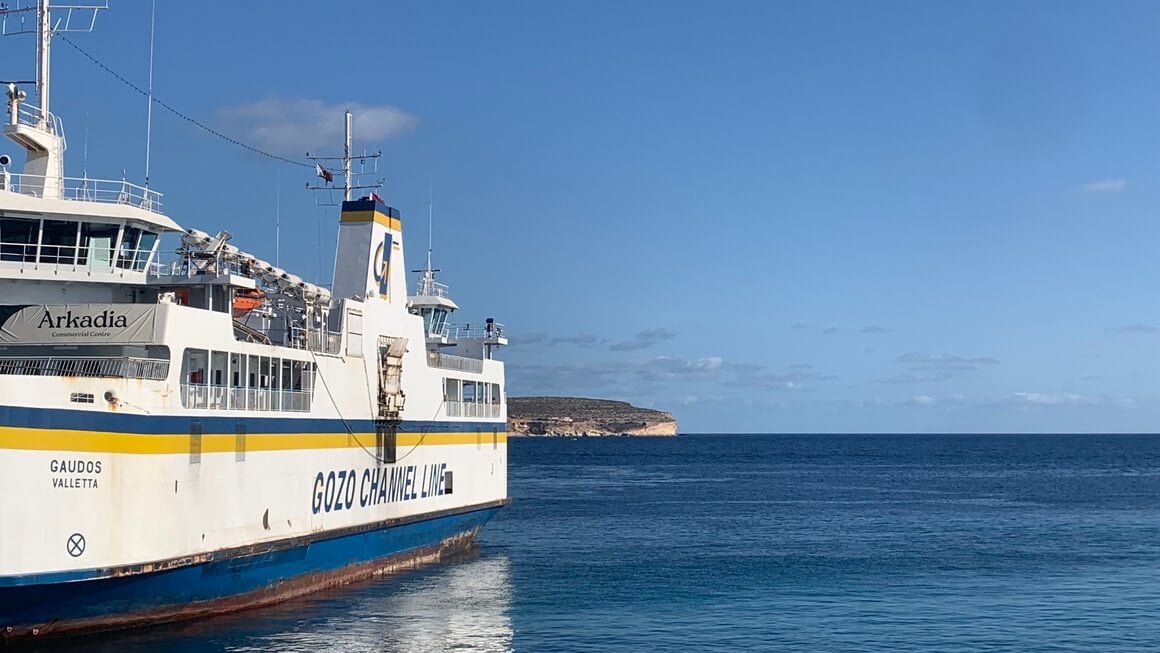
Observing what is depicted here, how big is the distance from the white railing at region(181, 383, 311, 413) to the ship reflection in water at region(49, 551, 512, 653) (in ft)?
14.6

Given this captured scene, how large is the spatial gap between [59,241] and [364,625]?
1042cm

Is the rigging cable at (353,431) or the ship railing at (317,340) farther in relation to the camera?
the ship railing at (317,340)

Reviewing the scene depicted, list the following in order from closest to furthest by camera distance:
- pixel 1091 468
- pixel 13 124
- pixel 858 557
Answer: pixel 13 124
pixel 858 557
pixel 1091 468

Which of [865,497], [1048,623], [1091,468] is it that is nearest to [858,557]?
[1048,623]

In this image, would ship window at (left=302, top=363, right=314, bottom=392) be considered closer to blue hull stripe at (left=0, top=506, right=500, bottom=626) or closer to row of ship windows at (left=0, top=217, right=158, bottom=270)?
blue hull stripe at (left=0, top=506, right=500, bottom=626)

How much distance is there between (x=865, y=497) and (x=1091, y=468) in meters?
58.2

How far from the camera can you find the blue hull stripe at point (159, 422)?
1997 centimetres

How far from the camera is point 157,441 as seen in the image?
73.0ft

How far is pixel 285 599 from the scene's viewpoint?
2761cm

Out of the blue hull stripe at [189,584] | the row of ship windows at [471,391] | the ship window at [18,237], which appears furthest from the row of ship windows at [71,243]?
the row of ship windows at [471,391]

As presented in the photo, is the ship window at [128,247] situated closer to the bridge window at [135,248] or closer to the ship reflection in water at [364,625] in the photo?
the bridge window at [135,248]

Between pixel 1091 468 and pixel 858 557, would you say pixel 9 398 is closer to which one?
pixel 858 557

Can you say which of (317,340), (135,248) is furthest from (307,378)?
(135,248)

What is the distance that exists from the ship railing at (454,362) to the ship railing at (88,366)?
1387 centimetres
